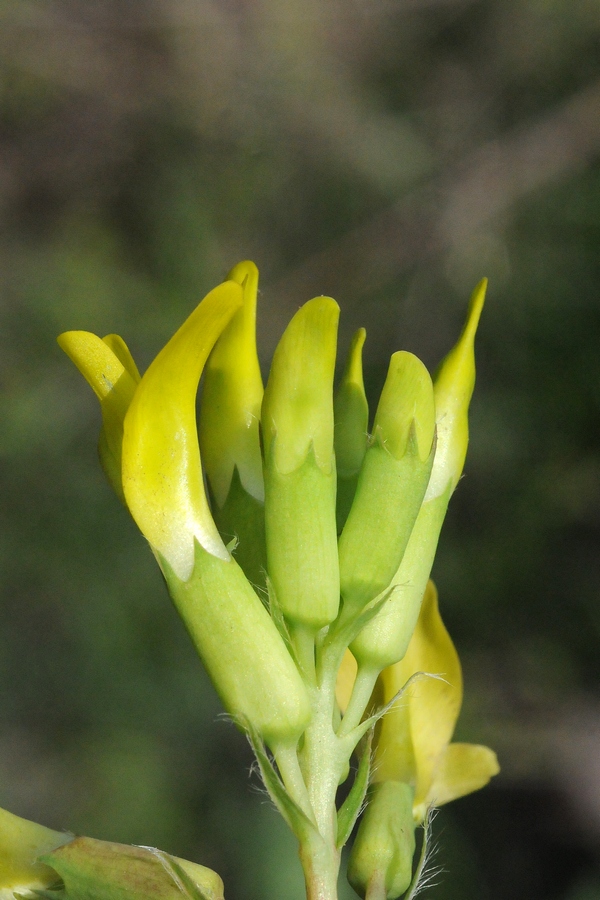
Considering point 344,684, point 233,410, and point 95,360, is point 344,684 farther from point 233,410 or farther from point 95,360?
point 95,360

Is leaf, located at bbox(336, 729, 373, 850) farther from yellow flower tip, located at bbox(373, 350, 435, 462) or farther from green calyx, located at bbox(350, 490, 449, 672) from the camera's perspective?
yellow flower tip, located at bbox(373, 350, 435, 462)

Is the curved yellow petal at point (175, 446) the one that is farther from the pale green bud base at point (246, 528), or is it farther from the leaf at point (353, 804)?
the leaf at point (353, 804)

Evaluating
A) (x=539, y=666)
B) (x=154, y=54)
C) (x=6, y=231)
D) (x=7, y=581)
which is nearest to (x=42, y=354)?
(x=6, y=231)

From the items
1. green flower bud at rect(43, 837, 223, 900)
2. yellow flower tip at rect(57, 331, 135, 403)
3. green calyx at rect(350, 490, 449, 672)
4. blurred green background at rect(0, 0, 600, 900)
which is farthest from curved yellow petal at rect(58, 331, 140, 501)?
blurred green background at rect(0, 0, 600, 900)

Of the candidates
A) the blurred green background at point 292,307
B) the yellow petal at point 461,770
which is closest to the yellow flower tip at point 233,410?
the yellow petal at point 461,770

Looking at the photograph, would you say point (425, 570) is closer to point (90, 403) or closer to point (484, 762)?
point (484, 762)
